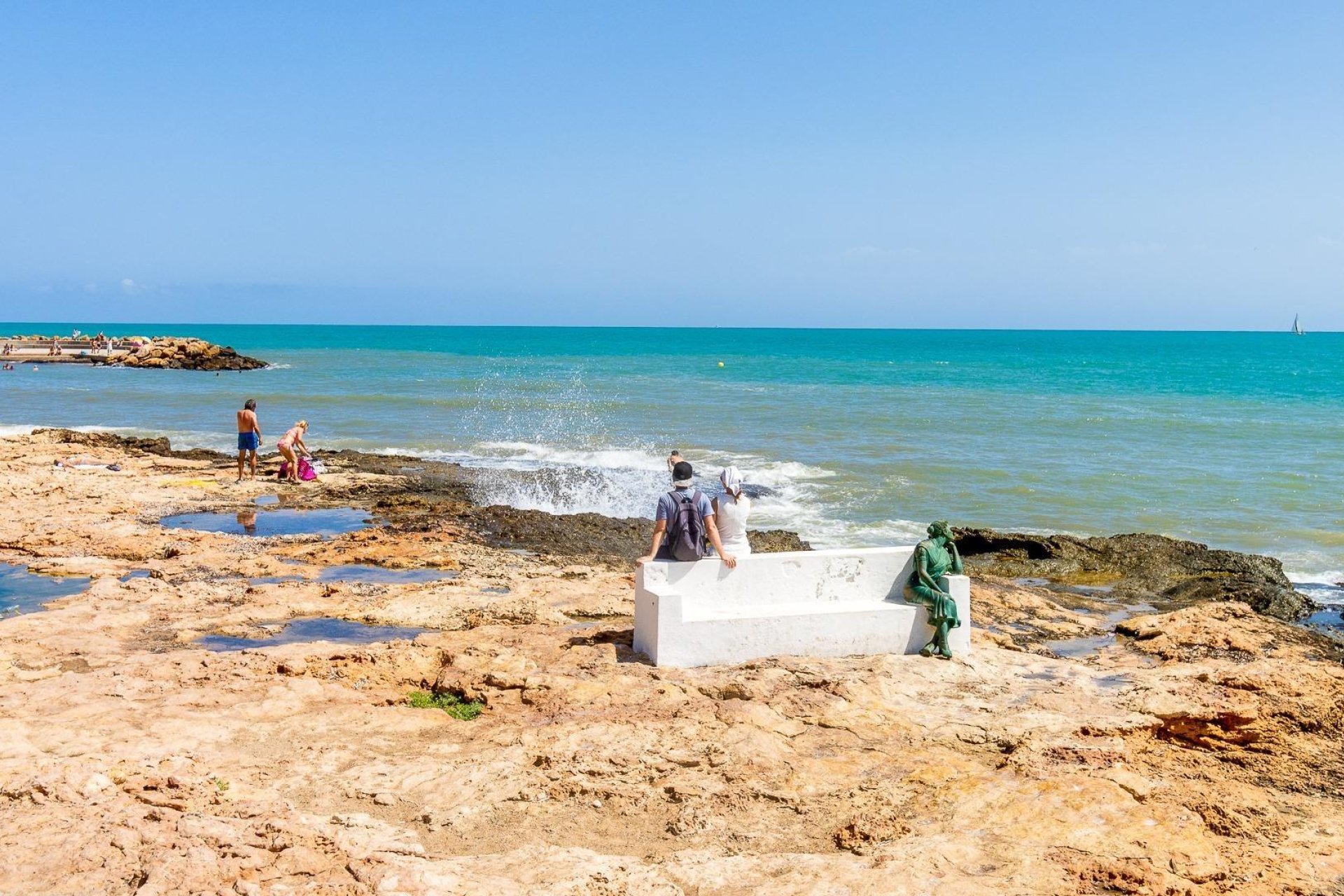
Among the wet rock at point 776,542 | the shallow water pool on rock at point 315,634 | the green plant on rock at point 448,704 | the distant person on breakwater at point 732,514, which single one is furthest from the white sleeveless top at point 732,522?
the wet rock at point 776,542

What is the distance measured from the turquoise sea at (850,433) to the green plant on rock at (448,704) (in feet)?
30.5

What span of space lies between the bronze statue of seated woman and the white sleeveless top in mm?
1415

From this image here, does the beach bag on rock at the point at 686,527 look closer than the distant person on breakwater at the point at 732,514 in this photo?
Yes

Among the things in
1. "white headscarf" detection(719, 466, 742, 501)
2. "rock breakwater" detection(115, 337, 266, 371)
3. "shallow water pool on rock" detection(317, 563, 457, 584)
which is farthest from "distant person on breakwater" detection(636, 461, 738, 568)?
"rock breakwater" detection(115, 337, 266, 371)

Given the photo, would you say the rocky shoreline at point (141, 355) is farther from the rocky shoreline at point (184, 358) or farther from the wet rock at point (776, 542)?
the wet rock at point (776, 542)

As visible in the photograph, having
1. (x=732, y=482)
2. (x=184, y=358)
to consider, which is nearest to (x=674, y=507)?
(x=732, y=482)

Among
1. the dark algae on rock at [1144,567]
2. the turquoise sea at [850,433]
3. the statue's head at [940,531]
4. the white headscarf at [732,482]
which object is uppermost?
the white headscarf at [732,482]

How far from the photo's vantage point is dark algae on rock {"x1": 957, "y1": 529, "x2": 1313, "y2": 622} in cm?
1247

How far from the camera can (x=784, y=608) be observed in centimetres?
826

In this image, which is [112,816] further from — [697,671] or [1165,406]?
[1165,406]

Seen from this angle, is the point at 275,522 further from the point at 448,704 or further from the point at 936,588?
the point at 936,588

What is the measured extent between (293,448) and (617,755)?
13272mm

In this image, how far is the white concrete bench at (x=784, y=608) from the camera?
309 inches

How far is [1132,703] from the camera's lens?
293 inches
